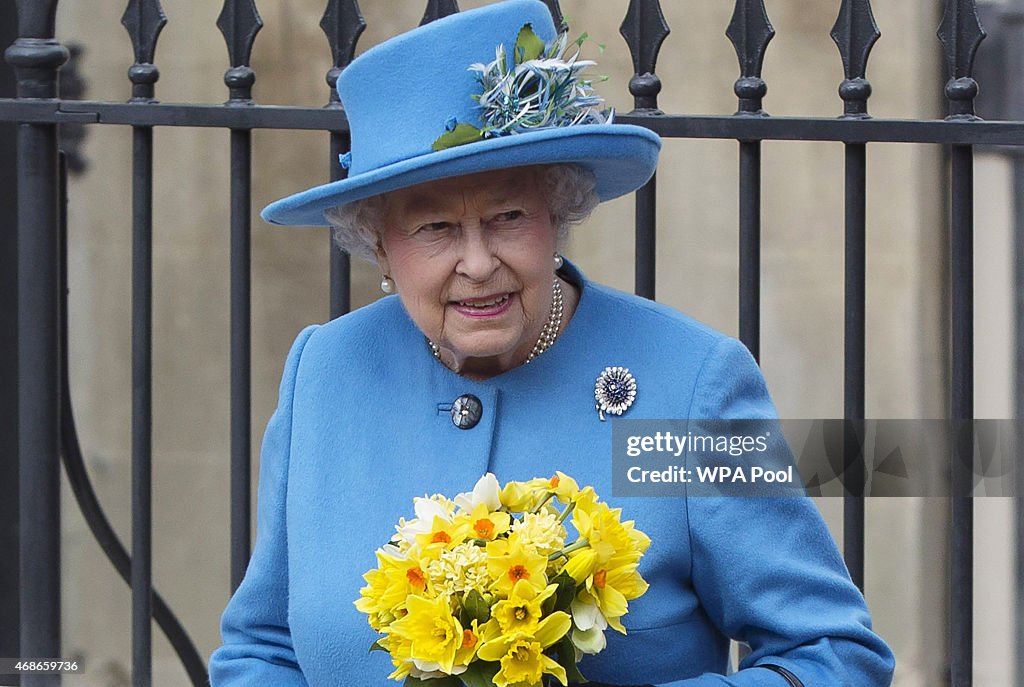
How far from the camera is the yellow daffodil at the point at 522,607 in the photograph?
190 centimetres

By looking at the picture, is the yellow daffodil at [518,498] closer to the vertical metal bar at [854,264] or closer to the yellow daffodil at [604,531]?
the yellow daffodil at [604,531]

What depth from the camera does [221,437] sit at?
4.93m

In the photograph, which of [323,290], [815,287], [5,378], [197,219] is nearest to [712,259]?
[815,287]

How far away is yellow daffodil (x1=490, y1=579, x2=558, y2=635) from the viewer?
1.90 meters

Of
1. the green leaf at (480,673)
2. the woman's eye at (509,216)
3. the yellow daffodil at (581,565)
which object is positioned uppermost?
the woman's eye at (509,216)

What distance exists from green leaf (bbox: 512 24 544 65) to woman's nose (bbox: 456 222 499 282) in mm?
255

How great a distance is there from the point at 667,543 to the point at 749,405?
0.25 meters

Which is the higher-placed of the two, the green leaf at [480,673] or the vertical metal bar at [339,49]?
the vertical metal bar at [339,49]

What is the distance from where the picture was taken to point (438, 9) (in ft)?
10.2

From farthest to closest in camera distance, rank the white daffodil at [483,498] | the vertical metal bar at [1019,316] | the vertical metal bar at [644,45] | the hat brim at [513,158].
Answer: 1. the vertical metal bar at [1019,316]
2. the vertical metal bar at [644,45]
3. the hat brim at [513,158]
4. the white daffodil at [483,498]

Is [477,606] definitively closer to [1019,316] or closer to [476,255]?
[476,255]

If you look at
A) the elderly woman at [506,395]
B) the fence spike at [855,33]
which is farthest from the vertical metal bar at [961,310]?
the elderly woman at [506,395]

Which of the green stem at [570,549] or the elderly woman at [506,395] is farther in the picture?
the elderly woman at [506,395]

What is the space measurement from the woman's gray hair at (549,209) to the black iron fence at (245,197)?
65 centimetres
